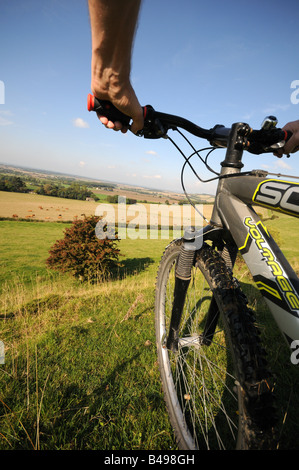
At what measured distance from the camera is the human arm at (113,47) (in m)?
0.77

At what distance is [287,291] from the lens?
1092 mm

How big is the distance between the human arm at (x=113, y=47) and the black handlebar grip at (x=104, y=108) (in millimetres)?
91

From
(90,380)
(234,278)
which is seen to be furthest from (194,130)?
(90,380)

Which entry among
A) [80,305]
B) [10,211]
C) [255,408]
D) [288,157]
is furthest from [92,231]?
[10,211]

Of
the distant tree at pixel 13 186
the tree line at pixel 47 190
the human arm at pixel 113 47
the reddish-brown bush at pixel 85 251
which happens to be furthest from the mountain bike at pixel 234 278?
the distant tree at pixel 13 186

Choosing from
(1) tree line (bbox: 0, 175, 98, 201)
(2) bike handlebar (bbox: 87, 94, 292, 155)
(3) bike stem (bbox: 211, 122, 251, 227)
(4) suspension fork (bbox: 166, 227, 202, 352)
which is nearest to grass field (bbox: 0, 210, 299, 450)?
(4) suspension fork (bbox: 166, 227, 202, 352)

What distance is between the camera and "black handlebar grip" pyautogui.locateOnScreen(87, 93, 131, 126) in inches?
50.6

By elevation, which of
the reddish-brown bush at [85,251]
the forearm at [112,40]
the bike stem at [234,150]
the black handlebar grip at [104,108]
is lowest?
the reddish-brown bush at [85,251]

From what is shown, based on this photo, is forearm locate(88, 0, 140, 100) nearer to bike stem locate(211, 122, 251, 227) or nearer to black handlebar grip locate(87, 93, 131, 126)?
black handlebar grip locate(87, 93, 131, 126)

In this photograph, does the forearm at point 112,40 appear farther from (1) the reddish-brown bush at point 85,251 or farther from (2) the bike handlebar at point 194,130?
(1) the reddish-brown bush at point 85,251

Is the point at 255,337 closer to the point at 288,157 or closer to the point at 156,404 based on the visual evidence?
the point at 156,404

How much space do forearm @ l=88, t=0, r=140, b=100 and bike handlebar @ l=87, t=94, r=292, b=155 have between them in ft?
0.90

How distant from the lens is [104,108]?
1.33 meters
